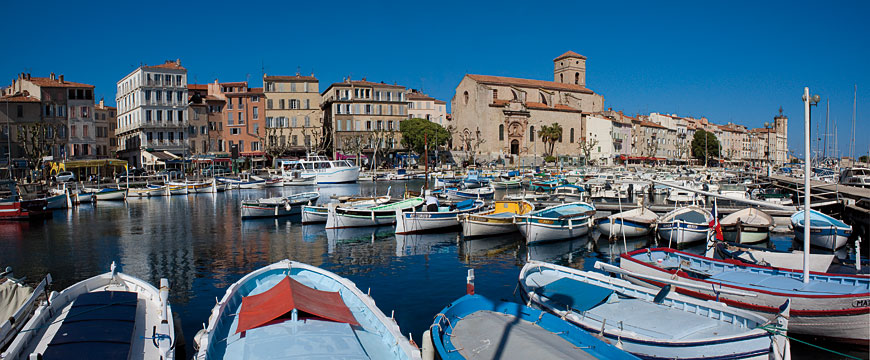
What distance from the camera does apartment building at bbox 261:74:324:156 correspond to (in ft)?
257

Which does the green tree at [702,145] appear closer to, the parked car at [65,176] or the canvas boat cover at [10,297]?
the parked car at [65,176]

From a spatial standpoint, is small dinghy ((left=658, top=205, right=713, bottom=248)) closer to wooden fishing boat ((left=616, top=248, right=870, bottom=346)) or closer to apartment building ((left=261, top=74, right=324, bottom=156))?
wooden fishing boat ((left=616, top=248, right=870, bottom=346))

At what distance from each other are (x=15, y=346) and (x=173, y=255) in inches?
570

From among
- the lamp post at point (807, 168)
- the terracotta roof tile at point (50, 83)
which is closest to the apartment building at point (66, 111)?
the terracotta roof tile at point (50, 83)

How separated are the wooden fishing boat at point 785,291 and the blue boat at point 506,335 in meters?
3.14

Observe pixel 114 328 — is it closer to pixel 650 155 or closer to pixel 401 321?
pixel 401 321

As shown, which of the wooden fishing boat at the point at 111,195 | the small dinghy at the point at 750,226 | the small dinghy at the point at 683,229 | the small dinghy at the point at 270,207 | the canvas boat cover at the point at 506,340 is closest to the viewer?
the canvas boat cover at the point at 506,340

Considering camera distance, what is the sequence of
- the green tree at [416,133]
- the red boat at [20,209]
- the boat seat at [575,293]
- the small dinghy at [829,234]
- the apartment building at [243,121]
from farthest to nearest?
1. the green tree at [416,133]
2. the apartment building at [243,121]
3. the red boat at [20,209]
4. the small dinghy at [829,234]
5. the boat seat at [575,293]

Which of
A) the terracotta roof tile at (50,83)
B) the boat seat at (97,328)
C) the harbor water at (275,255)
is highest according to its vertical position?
the terracotta roof tile at (50,83)

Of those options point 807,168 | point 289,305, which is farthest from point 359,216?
point 807,168

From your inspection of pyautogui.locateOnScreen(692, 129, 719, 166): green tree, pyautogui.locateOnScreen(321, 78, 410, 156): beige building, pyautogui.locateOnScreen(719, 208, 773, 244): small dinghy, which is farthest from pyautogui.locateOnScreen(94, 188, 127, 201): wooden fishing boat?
pyautogui.locateOnScreen(692, 129, 719, 166): green tree

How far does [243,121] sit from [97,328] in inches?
2825

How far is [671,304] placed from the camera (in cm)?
1072

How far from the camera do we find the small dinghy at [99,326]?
781 cm
